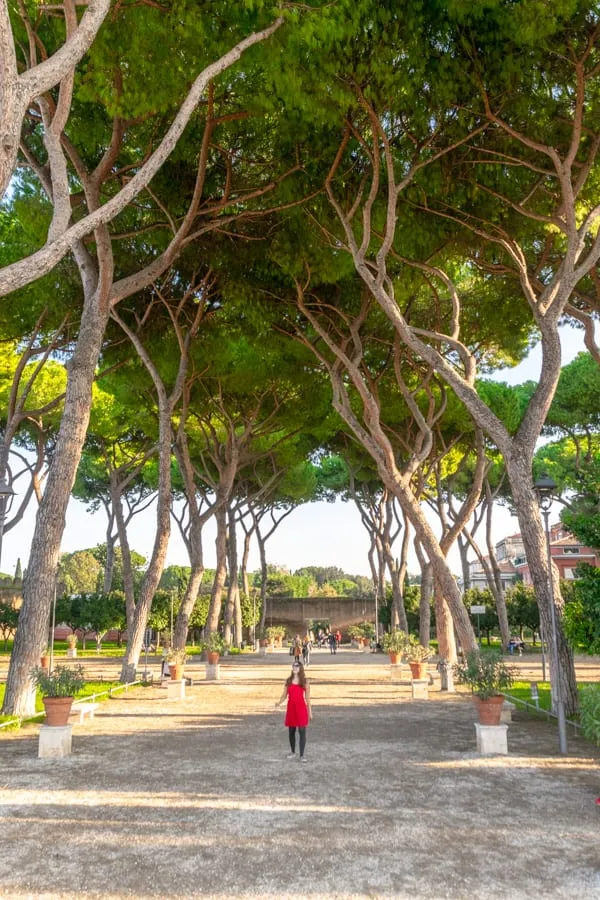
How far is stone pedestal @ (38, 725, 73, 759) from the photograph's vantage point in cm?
753

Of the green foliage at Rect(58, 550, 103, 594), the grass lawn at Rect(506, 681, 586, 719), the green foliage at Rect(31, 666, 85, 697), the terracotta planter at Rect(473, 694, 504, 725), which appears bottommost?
the grass lawn at Rect(506, 681, 586, 719)

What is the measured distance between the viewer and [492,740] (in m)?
7.82

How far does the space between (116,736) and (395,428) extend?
44.7 feet

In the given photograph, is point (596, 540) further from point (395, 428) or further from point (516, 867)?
point (395, 428)

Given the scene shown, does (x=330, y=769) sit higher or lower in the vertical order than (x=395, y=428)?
lower

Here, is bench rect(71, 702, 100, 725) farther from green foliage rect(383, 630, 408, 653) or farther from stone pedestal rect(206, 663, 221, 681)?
green foliage rect(383, 630, 408, 653)

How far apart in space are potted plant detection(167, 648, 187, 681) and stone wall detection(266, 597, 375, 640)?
30.4 m

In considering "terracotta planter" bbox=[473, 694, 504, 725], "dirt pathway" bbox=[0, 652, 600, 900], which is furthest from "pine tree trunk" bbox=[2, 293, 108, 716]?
"terracotta planter" bbox=[473, 694, 504, 725]

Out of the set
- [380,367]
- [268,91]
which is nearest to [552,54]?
[268,91]

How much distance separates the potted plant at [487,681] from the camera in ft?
26.1

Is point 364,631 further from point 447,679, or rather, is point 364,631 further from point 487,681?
point 487,681

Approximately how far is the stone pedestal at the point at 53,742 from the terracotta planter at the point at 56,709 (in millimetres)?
83

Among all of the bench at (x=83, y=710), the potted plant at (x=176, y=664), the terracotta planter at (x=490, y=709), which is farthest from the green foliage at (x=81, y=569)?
the terracotta planter at (x=490, y=709)

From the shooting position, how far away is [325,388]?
20297 millimetres
